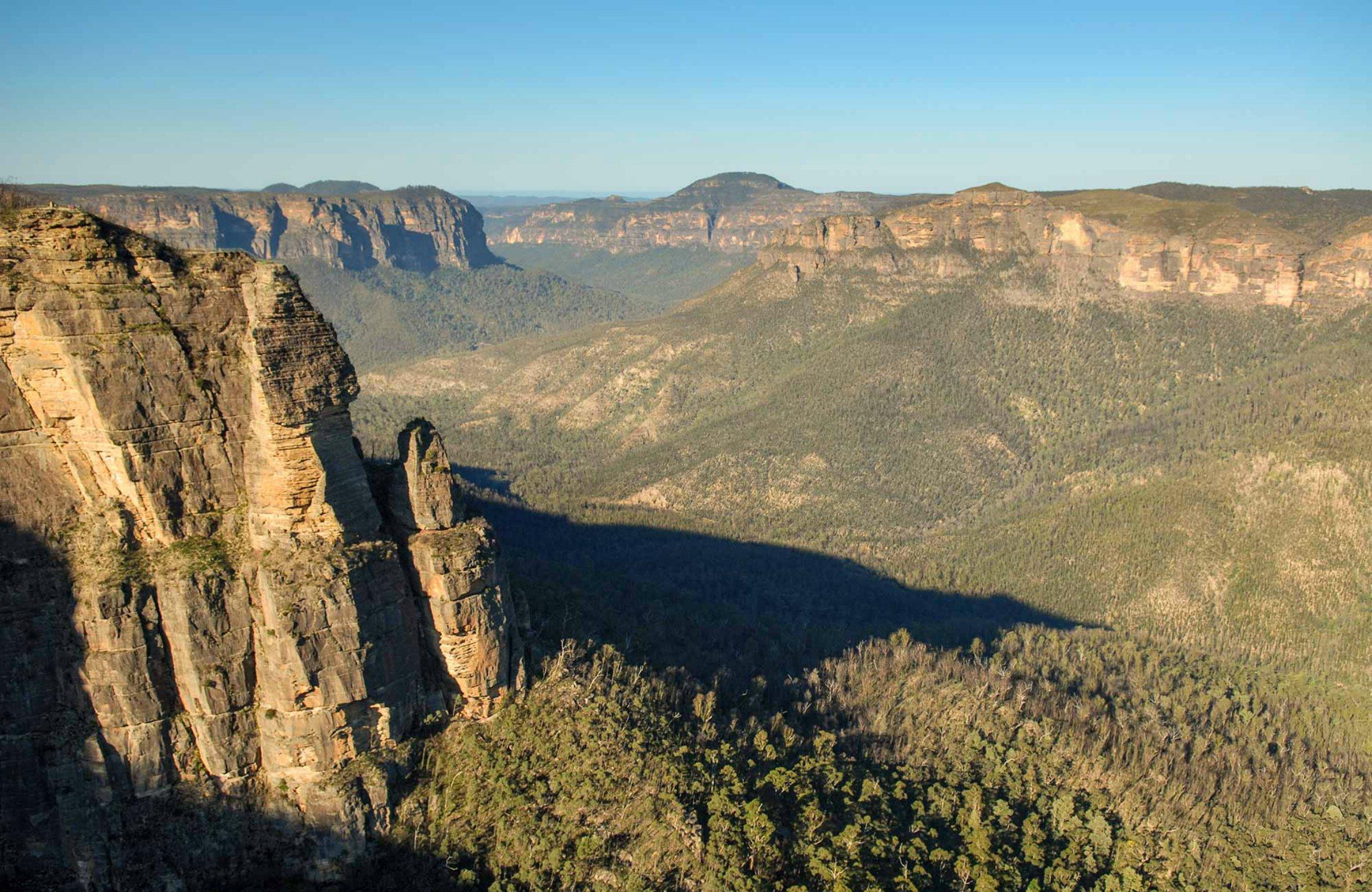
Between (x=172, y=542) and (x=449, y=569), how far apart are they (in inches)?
454

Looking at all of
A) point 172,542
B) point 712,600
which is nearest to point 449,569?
point 172,542

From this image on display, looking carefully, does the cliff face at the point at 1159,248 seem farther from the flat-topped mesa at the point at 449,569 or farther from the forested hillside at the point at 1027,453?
the flat-topped mesa at the point at 449,569

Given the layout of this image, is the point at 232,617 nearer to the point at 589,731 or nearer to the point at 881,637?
the point at 589,731

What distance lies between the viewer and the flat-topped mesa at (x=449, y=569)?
40719 mm

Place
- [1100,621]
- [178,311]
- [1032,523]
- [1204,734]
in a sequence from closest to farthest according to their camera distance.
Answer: [178,311], [1204,734], [1100,621], [1032,523]

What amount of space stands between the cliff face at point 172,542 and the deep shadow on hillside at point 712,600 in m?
14.1

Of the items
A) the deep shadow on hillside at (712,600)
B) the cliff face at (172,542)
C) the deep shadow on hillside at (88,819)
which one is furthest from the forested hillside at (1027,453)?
the cliff face at (172,542)

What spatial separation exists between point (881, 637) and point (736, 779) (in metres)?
50.0

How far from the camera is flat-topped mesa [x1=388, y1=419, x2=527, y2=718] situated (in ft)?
134

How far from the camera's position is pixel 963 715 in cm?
6019

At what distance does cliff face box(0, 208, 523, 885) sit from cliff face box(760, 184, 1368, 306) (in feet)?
579

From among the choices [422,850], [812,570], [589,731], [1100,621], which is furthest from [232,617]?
[1100,621]

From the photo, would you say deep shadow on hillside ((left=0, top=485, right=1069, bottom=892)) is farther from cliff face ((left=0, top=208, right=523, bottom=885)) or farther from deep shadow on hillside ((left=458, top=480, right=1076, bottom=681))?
deep shadow on hillside ((left=458, top=480, right=1076, bottom=681))

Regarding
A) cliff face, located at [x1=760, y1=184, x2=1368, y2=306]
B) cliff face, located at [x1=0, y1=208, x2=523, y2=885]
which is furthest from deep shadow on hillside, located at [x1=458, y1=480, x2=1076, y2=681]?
cliff face, located at [x1=760, y1=184, x2=1368, y2=306]
